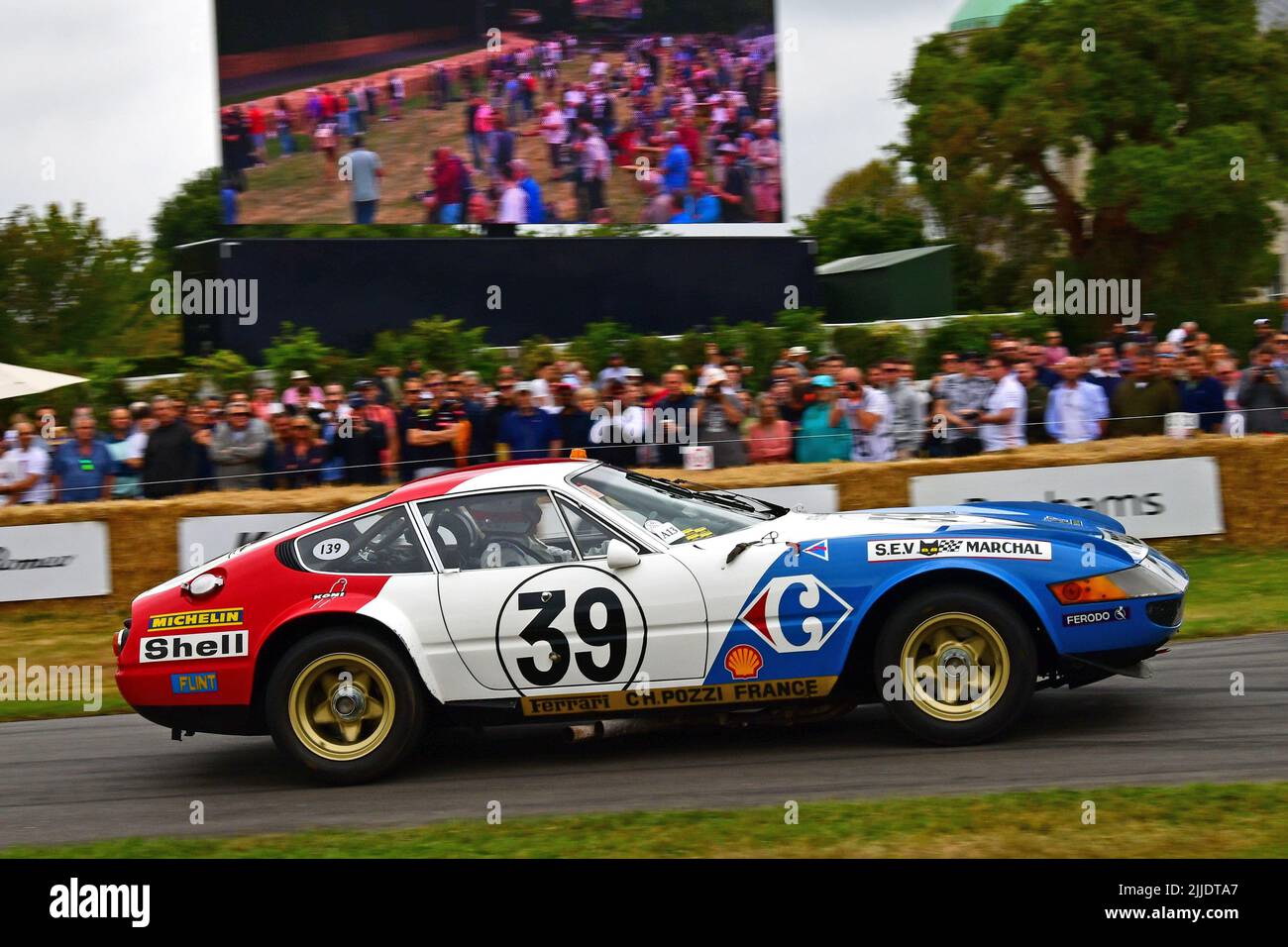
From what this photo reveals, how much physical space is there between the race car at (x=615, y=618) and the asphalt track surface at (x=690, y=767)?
25 centimetres

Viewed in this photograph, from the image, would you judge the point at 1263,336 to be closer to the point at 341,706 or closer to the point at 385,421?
the point at 385,421

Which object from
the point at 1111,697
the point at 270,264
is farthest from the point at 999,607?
the point at 270,264

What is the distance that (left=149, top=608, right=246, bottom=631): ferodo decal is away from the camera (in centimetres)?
675

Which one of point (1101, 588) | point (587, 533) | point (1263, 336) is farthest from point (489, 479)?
point (1263, 336)

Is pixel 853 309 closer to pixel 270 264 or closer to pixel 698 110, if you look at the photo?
pixel 698 110

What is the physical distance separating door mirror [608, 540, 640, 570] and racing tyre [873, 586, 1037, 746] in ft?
3.77

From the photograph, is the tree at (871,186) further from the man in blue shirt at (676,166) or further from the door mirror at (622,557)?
the door mirror at (622,557)

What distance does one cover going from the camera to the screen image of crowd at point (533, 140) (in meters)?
19.3

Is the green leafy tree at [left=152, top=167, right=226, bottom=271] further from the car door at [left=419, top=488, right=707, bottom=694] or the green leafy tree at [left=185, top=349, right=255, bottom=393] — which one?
the car door at [left=419, top=488, right=707, bottom=694]

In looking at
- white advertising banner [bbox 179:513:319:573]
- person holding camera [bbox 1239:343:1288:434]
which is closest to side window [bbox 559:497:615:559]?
white advertising banner [bbox 179:513:319:573]

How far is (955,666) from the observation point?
637 cm
